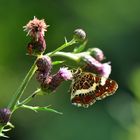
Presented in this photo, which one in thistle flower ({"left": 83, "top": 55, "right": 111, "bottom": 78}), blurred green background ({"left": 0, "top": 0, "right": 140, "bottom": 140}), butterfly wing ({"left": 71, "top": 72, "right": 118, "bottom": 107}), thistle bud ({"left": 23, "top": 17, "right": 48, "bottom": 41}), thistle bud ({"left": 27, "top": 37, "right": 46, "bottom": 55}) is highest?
thistle bud ({"left": 23, "top": 17, "right": 48, "bottom": 41})

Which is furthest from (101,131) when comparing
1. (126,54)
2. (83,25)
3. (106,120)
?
(83,25)

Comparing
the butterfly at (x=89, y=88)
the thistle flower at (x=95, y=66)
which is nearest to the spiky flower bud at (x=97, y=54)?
the thistle flower at (x=95, y=66)

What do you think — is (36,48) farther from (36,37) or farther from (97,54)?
(97,54)

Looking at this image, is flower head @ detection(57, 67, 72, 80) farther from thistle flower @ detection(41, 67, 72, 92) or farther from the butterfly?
the butterfly

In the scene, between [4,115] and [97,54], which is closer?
[4,115]

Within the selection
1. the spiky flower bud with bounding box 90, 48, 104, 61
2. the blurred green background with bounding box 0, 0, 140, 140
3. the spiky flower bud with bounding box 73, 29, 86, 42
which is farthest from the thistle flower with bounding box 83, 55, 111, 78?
the blurred green background with bounding box 0, 0, 140, 140

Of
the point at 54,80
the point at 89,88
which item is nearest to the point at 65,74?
the point at 54,80

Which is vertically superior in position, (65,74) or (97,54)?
(97,54)
